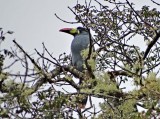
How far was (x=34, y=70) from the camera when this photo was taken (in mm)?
2365

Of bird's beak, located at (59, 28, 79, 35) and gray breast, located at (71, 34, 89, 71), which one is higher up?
bird's beak, located at (59, 28, 79, 35)

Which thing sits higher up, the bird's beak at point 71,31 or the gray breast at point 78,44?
the bird's beak at point 71,31

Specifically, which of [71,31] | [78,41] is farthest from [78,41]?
[71,31]

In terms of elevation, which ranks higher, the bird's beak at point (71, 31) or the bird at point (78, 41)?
the bird's beak at point (71, 31)

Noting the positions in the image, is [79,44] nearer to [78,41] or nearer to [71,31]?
[78,41]

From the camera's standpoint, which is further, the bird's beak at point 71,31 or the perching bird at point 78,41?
the bird's beak at point 71,31

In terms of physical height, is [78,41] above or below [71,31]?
below

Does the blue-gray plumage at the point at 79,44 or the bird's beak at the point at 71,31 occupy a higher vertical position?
the bird's beak at the point at 71,31

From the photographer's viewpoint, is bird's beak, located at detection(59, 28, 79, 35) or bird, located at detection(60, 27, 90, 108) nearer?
bird, located at detection(60, 27, 90, 108)

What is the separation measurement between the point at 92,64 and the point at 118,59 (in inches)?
69.0

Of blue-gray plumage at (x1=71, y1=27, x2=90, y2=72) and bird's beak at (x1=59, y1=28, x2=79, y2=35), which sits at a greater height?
bird's beak at (x1=59, y1=28, x2=79, y2=35)

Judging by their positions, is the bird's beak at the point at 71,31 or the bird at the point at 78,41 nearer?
the bird at the point at 78,41

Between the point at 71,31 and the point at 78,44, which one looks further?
the point at 71,31

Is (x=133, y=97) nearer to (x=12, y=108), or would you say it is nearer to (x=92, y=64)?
(x=92, y=64)
